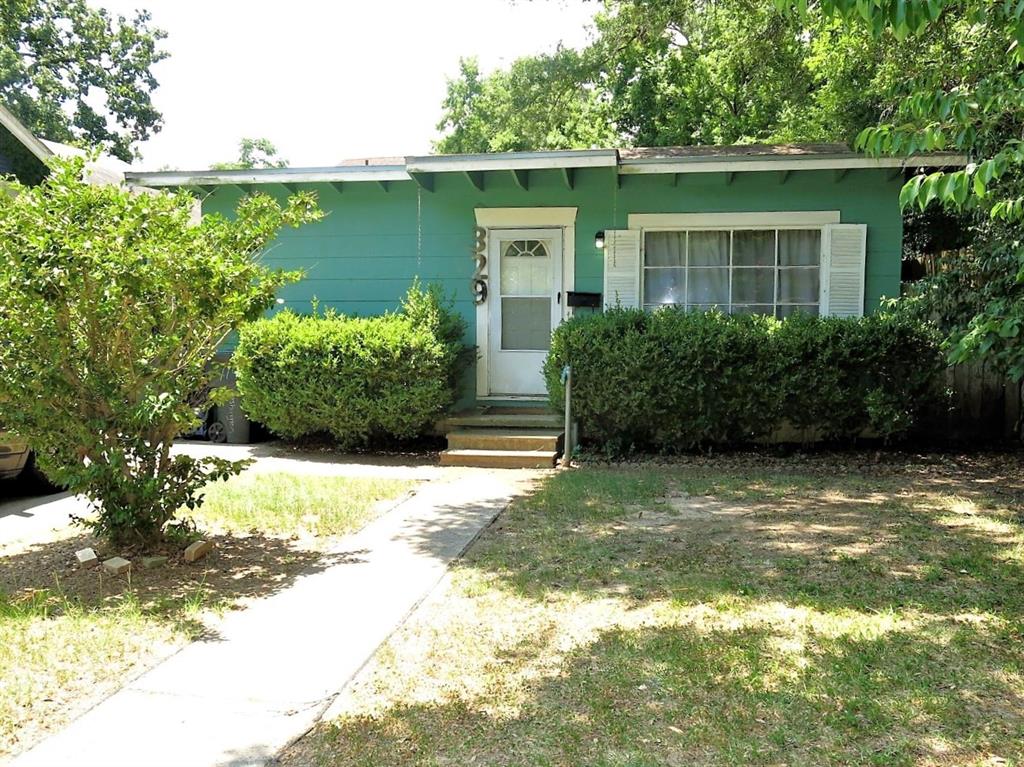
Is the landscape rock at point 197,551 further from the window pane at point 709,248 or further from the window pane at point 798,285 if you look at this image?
the window pane at point 798,285

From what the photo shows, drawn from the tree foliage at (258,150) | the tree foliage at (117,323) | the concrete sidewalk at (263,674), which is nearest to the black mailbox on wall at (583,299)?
→ the concrete sidewalk at (263,674)

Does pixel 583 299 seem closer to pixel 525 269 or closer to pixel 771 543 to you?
pixel 525 269

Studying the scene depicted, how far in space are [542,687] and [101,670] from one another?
1893 mm

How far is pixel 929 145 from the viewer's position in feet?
11.1

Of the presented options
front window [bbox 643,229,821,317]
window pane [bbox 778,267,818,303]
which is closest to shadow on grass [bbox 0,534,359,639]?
front window [bbox 643,229,821,317]

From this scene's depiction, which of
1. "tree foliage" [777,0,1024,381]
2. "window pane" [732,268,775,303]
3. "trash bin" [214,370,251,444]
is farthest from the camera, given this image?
"trash bin" [214,370,251,444]

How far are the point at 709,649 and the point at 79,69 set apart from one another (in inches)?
1372

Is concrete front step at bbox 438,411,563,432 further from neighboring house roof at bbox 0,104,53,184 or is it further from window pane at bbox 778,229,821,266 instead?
neighboring house roof at bbox 0,104,53,184

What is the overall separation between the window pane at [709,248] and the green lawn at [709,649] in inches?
161

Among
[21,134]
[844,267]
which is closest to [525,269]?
[844,267]

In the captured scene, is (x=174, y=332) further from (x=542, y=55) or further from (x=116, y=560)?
(x=542, y=55)

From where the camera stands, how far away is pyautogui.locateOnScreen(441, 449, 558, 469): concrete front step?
26.7 feet

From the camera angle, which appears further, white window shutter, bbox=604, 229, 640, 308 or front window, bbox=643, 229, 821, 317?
white window shutter, bbox=604, 229, 640, 308

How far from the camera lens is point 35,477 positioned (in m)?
6.95
